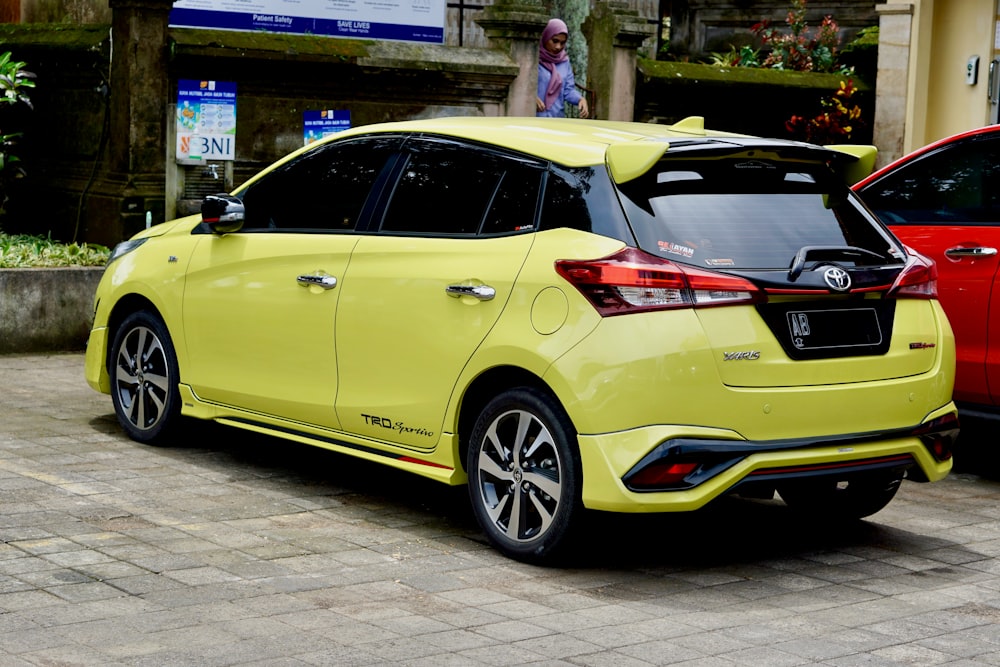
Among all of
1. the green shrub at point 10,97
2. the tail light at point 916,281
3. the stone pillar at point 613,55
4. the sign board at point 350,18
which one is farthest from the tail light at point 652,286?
the stone pillar at point 613,55

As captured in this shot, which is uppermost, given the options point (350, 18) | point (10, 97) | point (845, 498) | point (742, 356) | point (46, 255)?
point (350, 18)

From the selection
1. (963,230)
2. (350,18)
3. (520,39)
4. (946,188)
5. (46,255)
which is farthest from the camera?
(350,18)

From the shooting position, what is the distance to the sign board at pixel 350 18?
1470cm

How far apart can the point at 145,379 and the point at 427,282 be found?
2.31 meters

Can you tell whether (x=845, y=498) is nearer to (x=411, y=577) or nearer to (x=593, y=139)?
(x=593, y=139)

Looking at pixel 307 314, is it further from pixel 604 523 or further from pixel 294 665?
pixel 294 665

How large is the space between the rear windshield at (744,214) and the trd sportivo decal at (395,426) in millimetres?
1282

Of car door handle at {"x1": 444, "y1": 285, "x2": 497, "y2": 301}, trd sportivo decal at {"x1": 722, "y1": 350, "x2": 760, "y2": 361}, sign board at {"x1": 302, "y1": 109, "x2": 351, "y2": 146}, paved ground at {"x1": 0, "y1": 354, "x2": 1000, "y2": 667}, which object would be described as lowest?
paved ground at {"x1": 0, "y1": 354, "x2": 1000, "y2": 667}

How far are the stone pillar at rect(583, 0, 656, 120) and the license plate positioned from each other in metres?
9.75

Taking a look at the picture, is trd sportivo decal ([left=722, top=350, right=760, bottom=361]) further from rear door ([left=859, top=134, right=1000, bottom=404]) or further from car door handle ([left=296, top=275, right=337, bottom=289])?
rear door ([left=859, top=134, right=1000, bottom=404])

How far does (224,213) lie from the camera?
24.6ft

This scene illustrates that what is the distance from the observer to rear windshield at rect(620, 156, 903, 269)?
583 centimetres

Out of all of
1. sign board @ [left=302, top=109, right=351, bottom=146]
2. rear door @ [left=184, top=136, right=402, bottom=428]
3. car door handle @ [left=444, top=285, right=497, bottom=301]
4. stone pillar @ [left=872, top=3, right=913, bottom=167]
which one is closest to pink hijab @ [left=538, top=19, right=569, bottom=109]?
sign board @ [left=302, top=109, right=351, bottom=146]

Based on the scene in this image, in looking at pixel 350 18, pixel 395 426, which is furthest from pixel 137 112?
pixel 395 426
